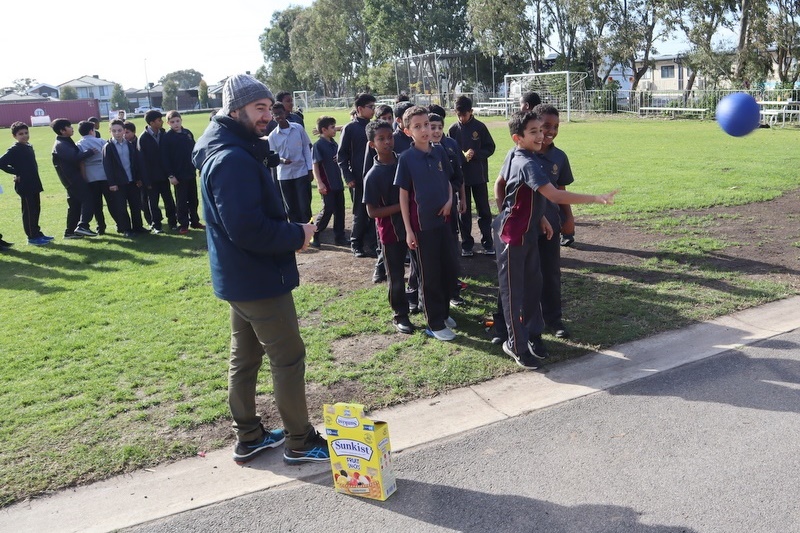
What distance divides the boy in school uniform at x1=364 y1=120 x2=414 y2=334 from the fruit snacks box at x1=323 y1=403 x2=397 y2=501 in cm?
259

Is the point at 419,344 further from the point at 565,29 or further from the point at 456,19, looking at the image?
the point at 456,19

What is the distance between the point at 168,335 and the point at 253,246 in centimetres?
345

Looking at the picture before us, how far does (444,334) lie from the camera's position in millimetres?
6301

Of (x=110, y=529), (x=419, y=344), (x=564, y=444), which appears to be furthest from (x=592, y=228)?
(x=110, y=529)

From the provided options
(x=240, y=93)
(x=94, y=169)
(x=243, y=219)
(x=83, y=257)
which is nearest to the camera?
(x=243, y=219)

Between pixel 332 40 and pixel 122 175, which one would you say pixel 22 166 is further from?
pixel 332 40

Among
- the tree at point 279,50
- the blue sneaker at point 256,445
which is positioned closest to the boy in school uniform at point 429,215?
the blue sneaker at point 256,445

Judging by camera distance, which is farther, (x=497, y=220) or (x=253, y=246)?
(x=497, y=220)

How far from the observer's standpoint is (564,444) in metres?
4.41

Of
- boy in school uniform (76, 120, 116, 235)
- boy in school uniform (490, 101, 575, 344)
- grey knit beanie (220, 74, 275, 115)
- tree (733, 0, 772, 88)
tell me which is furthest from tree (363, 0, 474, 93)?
grey knit beanie (220, 74, 275, 115)

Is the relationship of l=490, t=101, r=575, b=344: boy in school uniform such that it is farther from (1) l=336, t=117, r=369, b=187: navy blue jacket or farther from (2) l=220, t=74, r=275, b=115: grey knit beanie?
(1) l=336, t=117, r=369, b=187: navy blue jacket

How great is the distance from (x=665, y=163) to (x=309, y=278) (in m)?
11.2

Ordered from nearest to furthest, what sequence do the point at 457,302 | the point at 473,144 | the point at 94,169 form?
the point at 457,302 < the point at 473,144 < the point at 94,169

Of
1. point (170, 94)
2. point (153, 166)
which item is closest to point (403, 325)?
point (153, 166)
